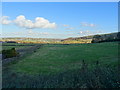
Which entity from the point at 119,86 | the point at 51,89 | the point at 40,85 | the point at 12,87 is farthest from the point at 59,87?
the point at 119,86

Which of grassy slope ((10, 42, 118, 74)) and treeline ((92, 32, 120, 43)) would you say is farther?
treeline ((92, 32, 120, 43))

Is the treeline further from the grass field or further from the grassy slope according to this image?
the grass field

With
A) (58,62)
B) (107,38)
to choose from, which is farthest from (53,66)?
(107,38)

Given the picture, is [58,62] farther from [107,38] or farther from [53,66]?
[107,38]

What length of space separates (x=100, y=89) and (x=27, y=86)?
304 cm

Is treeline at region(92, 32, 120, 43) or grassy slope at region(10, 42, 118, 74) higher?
treeline at region(92, 32, 120, 43)

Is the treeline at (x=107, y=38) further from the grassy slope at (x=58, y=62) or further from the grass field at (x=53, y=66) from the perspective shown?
the grass field at (x=53, y=66)

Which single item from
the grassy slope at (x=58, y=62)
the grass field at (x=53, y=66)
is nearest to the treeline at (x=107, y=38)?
the grassy slope at (x=58, y=62)

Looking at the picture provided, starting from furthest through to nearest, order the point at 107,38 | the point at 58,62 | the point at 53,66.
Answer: the point at 107,38 → the point at 58,62 → the point at 53,66

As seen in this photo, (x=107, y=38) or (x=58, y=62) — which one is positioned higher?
(x=107, y=38)

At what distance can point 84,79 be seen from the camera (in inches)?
322

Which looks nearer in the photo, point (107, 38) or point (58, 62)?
point (58, 62)

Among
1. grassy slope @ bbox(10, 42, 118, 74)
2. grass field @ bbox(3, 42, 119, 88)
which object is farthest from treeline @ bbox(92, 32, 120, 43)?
grass field @ bbox(3, 42, 119, 88)

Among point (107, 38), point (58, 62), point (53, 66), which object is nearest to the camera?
point (53, 66)
